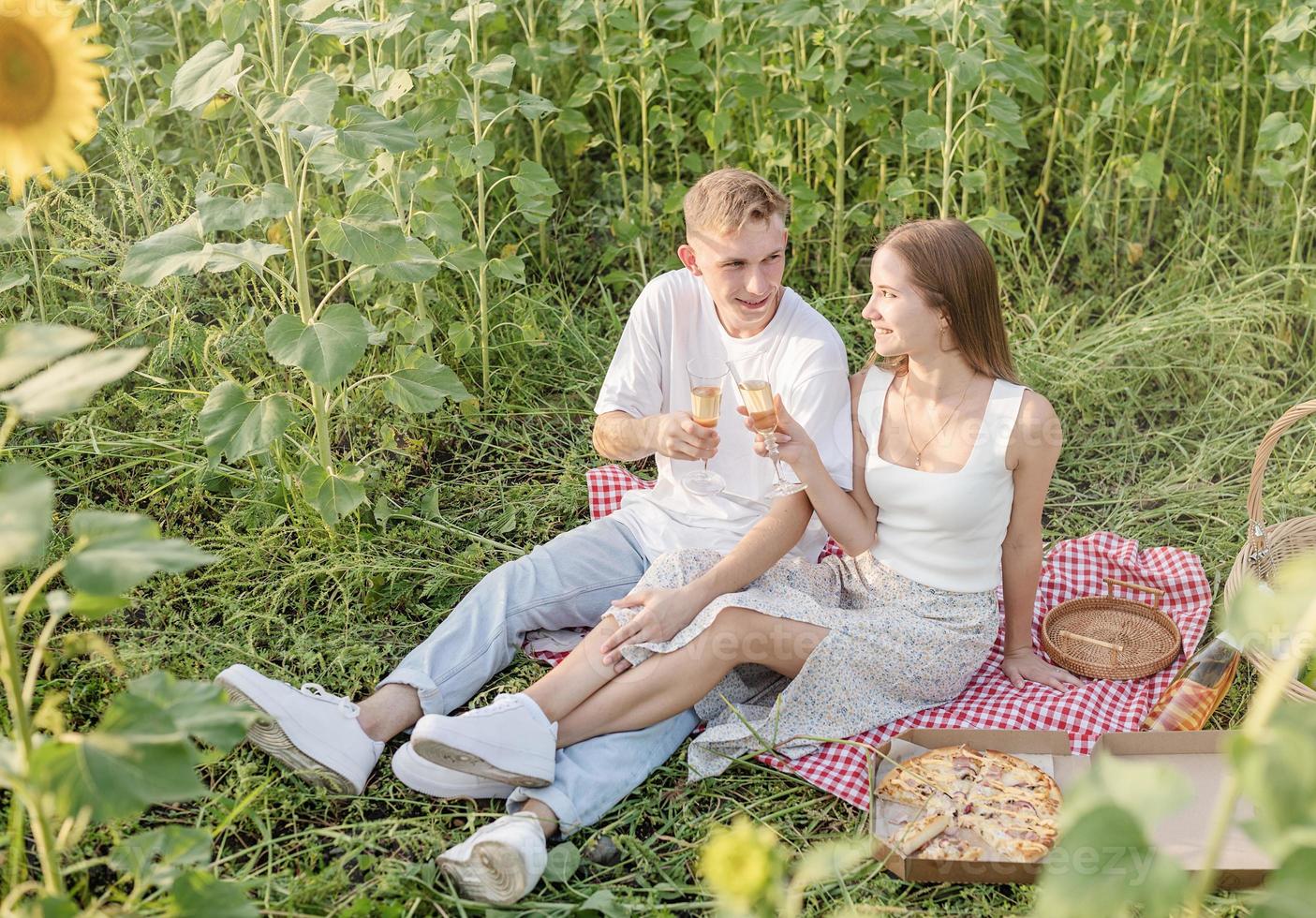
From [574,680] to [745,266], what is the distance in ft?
2.83

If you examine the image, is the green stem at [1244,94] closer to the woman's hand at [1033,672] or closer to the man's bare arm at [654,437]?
the woman's hand at [1033,672]

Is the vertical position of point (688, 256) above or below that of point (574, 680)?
above

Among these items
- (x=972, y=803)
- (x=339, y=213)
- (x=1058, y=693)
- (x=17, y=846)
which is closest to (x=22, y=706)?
(x=17, y=846)

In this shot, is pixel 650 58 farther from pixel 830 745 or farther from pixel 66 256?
pixel 830 745

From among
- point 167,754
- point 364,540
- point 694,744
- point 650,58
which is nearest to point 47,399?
point 167,754

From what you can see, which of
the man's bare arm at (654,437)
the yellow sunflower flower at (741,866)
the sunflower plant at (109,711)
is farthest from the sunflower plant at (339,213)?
the yellow sunflower flower at (741,866)

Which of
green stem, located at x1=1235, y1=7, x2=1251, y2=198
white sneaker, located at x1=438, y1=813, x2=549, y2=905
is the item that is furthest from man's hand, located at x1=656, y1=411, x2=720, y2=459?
green stem, located at x1=1235, y1=7, x2=1251, y2=198

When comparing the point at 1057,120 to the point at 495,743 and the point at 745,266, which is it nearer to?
the point at 745,266

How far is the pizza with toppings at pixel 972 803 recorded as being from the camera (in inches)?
88.7

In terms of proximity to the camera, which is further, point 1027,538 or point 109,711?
point 1027,538

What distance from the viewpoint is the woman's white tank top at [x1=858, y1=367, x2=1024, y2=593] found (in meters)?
2.63

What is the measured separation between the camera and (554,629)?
2906mm

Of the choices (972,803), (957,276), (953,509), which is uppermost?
(957,276)

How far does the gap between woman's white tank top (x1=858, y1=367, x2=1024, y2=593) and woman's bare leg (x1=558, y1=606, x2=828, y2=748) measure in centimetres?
28
